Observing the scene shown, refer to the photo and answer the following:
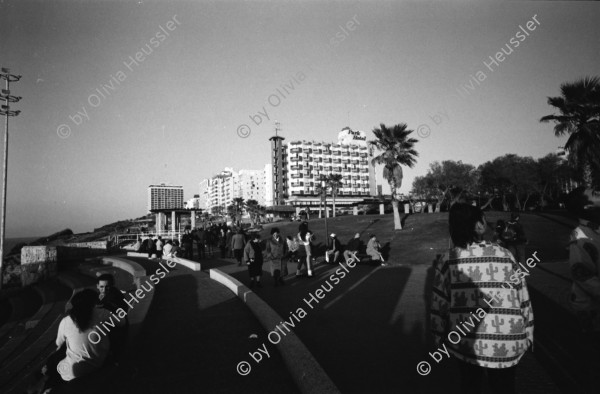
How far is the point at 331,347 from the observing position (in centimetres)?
480

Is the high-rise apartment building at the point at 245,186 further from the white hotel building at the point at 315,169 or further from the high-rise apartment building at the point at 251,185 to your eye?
the white hotel building at the point at 315,169

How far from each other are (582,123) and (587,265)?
57.3ft

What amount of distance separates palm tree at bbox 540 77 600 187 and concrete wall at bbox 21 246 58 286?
30778 millimetres

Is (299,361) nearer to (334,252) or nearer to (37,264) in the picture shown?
(334,252)

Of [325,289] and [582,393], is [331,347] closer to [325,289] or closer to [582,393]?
[582,393]

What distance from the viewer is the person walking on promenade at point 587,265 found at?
3.21 metres

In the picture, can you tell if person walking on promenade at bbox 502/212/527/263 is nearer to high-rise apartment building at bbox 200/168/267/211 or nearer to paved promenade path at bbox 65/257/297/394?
paved promenade path at bbox 65/257/297/394

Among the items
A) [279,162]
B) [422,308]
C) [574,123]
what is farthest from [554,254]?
[279,162]

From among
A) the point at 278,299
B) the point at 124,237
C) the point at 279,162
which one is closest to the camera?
the point at 278,299

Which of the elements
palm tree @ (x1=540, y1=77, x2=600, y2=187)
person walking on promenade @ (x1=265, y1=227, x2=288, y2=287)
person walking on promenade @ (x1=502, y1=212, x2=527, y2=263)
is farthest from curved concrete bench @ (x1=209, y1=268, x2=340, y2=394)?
palm tree @ (x1=540, y1=77, x2=600, y2=187)

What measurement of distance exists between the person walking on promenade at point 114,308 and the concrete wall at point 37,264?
22.0 meters

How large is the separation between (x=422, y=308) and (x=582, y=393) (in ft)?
11.7

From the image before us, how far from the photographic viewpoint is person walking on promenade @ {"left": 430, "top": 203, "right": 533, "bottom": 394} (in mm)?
2244

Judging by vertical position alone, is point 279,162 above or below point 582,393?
above
